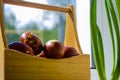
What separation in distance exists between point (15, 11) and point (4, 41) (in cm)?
32

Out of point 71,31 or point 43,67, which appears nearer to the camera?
point 43,67

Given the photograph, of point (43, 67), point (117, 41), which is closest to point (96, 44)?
point (117, 41)

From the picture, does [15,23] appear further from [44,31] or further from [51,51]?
[51,51]

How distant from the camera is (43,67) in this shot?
1.84 ft

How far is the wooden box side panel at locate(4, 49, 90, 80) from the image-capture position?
52cm

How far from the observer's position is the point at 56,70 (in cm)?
58

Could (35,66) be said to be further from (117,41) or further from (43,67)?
(117,41)

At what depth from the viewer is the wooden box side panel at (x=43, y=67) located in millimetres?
525

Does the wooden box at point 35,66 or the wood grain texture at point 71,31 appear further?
the wood grain texture at point 71,31

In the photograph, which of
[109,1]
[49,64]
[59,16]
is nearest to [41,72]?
[49,64]

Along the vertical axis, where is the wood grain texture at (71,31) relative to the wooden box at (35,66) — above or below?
above

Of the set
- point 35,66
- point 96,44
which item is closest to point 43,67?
point 35,66

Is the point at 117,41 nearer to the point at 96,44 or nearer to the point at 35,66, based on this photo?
the point at 96,44

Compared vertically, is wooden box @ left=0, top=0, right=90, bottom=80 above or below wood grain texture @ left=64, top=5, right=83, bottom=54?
below
